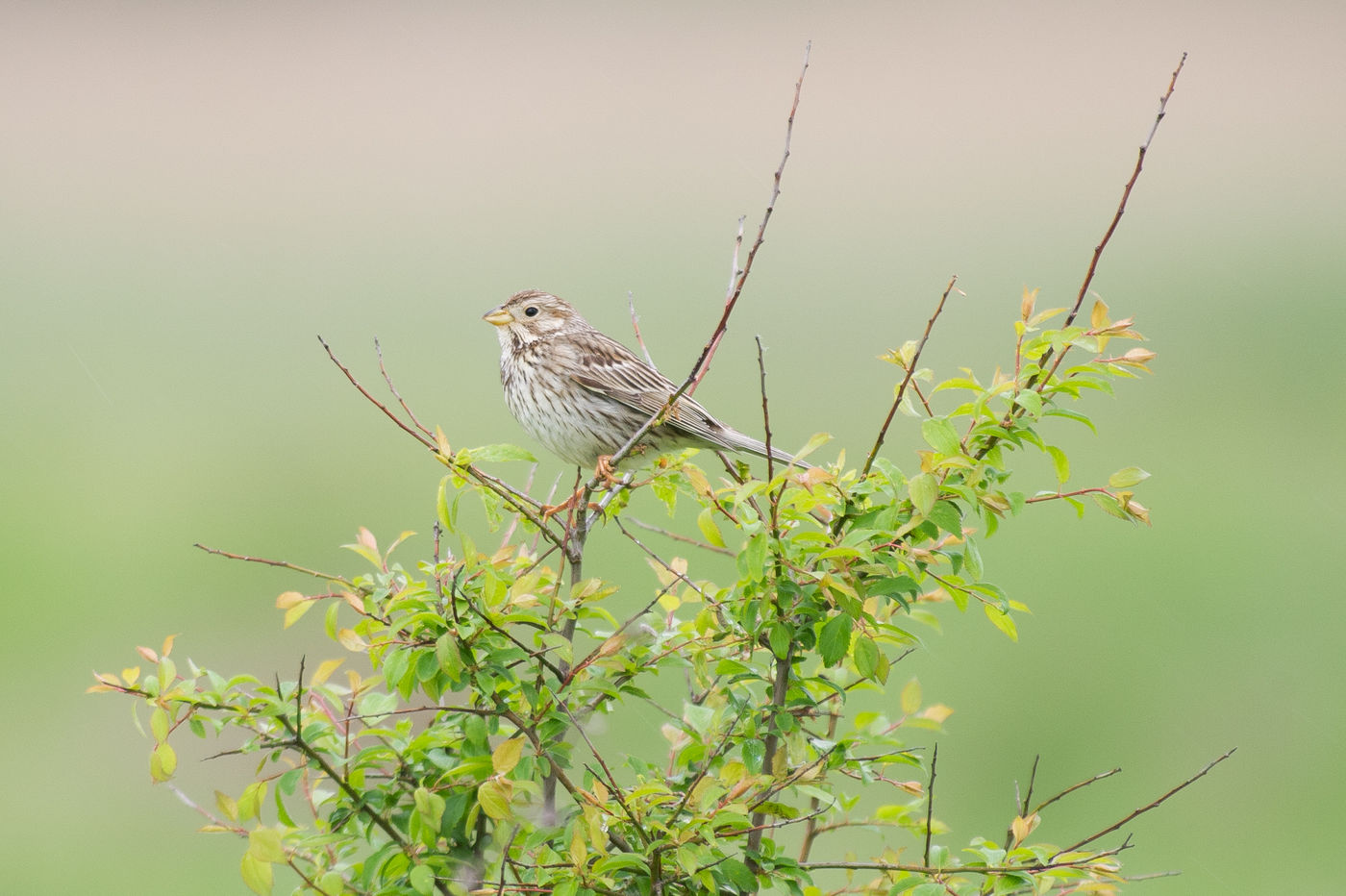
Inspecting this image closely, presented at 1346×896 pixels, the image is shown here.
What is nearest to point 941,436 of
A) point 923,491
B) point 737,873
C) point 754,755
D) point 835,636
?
point 923,491

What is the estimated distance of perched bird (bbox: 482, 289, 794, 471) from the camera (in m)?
4.33

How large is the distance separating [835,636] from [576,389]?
91.2 inches

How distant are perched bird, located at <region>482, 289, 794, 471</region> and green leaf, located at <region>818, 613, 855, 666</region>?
1.90 m

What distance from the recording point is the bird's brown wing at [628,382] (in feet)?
13.6

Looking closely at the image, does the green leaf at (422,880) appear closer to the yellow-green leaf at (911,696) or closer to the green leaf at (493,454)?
the green leaf at (493,454)

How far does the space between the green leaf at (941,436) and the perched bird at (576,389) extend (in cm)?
193

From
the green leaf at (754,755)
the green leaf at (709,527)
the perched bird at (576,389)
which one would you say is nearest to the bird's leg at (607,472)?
the green leaf at (709,527)

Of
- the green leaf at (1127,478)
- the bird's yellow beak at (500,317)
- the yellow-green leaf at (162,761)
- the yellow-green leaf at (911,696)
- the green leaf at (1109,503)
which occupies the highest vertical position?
the bird's yellow beak at (500,317)

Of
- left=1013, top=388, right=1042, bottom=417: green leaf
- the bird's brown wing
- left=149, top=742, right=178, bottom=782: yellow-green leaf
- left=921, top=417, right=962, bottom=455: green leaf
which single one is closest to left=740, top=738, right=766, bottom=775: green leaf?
left=921, top=417, right=962, bottom=455: green leaf

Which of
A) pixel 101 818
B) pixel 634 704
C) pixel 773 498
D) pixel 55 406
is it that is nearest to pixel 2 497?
pixel 55 406

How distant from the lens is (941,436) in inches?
85.9

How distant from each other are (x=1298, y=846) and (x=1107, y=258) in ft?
40.2

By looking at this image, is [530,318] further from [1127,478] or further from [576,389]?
[1127,478]

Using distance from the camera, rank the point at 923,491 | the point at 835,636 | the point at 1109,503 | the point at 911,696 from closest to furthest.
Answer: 1. the point at 923,491
2. the point at 835,636
3. the point at 1109,503
4. the point at 911,696
